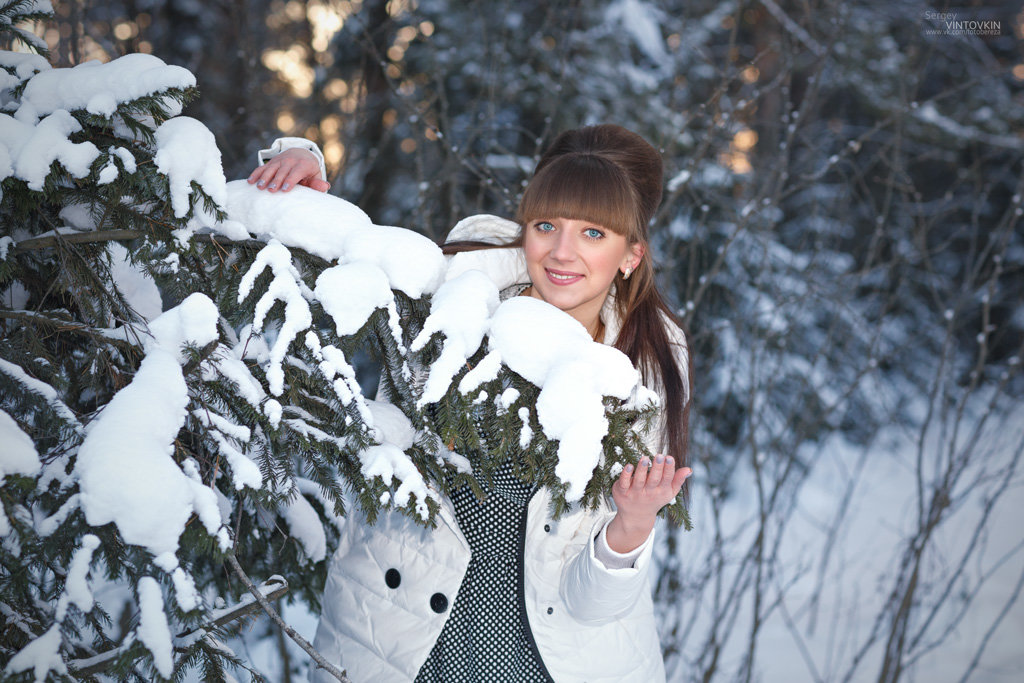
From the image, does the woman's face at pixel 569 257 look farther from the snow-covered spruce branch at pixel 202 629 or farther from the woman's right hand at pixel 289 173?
the snow-covered spruce branch at pixel 202 629

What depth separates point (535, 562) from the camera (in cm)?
200

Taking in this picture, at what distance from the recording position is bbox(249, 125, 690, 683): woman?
6.41 ft

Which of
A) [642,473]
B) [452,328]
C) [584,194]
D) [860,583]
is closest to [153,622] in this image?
[452,328]

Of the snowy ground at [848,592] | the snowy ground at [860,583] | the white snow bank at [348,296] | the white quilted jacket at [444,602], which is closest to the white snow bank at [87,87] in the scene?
the white snow bank at [348,296]

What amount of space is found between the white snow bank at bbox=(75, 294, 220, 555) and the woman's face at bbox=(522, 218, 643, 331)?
1179 mm

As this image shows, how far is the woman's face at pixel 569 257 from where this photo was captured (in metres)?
2.13

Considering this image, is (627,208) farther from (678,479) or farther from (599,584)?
(599,584)

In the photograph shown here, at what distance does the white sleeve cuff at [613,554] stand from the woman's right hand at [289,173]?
3.60ft

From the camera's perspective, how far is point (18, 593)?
3.58 feet

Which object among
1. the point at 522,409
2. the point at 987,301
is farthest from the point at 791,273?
the point at 522,409

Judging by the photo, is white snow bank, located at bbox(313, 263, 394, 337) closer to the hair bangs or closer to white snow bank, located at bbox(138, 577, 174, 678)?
white snow bank, located at bbox(138, 577, 174, 678)

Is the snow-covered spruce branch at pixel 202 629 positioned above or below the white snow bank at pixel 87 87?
below

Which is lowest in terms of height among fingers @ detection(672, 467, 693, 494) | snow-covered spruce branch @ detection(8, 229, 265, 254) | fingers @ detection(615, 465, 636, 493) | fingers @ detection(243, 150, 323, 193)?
fingers @ detection(615, 465, 636, 493)

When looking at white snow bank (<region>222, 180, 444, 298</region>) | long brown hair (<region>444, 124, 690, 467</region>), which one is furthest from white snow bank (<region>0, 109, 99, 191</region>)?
long brown hair (<region>444, 124, 690, 467</region>)
